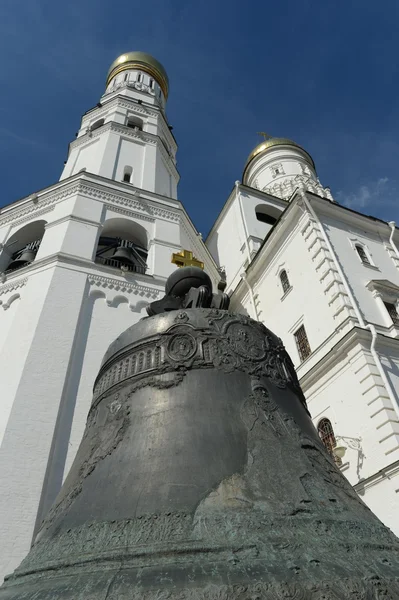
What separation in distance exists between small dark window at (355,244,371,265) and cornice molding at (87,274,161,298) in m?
7.68

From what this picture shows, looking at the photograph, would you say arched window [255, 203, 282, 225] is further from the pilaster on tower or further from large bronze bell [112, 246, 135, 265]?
large bronze bell [112, 246, 135, 265]

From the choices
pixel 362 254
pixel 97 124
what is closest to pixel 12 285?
pixel 362 254

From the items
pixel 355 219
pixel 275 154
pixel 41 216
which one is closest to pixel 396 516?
pixel 355 219

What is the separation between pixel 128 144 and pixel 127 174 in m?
2.41

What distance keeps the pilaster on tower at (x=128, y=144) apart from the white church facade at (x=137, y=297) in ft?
0.30

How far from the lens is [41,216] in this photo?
13.5 metres

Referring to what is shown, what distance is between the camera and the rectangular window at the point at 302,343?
43.6 feet

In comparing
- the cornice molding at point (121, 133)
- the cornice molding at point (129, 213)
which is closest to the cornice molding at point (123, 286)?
the cornice molding at point (129, 213)

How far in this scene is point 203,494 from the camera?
193 centimetres

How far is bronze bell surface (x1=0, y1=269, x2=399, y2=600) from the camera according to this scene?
1.48m

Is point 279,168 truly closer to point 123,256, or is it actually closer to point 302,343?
point 302,343

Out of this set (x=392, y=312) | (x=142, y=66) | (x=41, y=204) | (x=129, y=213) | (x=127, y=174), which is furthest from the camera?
(x=142, y=66)

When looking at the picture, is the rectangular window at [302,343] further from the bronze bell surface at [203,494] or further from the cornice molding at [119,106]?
the cornice molding at [119,106]

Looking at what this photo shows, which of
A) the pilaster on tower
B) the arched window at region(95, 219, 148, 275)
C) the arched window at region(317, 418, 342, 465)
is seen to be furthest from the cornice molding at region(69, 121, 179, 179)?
the arched window at region(317, 418, 342, 465)
